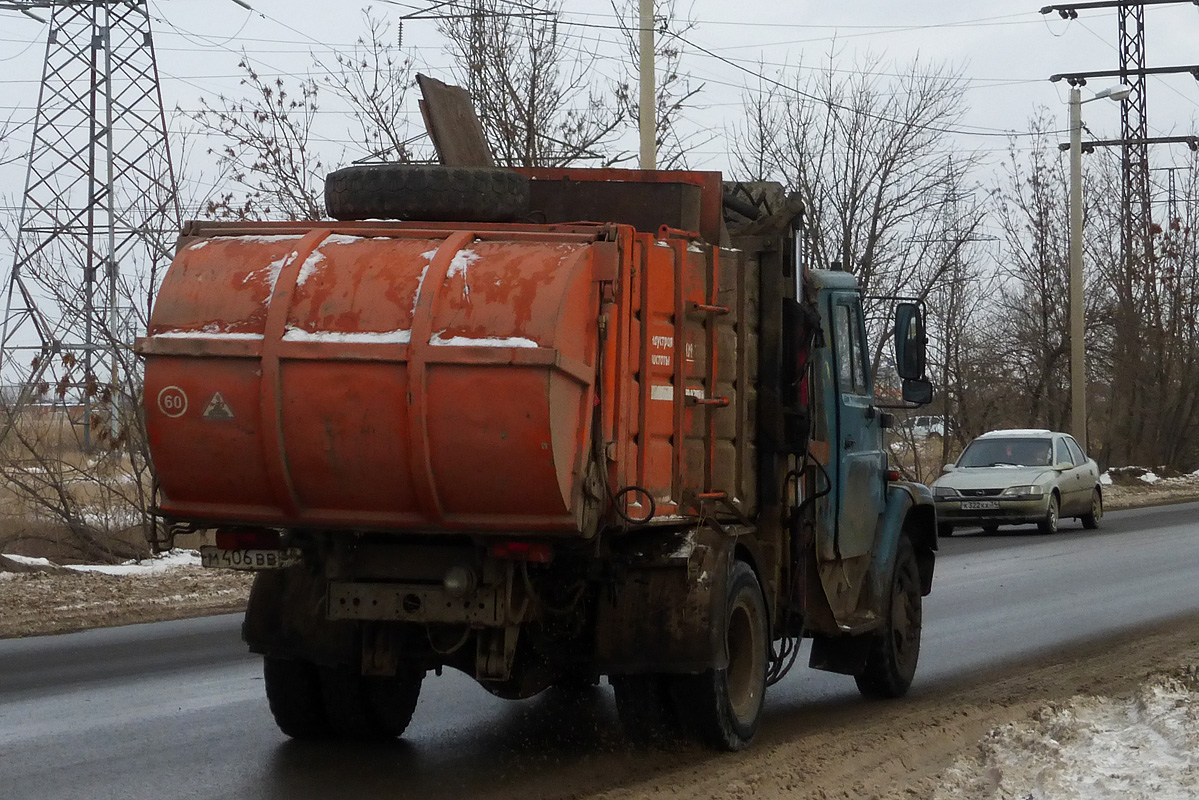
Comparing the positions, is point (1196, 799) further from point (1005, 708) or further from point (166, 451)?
point (166, 451)

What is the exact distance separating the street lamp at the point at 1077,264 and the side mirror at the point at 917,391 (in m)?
24.7

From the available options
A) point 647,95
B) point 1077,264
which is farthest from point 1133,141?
point 647,95

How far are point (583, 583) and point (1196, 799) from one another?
2663 millimetres

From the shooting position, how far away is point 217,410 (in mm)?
6312

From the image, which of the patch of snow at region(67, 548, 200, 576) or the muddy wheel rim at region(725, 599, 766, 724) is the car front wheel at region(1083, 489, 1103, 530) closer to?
the patch of snow at region(67, 548, 200, 576)

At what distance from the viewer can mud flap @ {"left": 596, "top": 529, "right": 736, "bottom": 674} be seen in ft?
22.3

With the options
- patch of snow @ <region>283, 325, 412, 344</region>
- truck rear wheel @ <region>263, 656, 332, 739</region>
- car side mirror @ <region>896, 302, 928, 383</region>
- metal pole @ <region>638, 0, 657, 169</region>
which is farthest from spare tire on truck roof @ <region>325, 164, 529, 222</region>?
metal pole @ <region>638, 0, 657, 169</region>

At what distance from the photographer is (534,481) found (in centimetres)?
604

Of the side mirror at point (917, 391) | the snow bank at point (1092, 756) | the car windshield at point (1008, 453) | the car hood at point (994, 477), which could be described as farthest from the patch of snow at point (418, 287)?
the car windshield at point (1008, 453)

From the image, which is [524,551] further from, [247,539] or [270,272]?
[270,272]

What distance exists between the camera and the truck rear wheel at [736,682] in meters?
7.04

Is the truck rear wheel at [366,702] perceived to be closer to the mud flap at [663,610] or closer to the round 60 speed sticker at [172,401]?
the mud flap at [663,610]

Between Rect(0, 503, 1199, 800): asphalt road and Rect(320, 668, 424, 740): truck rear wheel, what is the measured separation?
12 cm

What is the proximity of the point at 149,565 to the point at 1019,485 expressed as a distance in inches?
525
